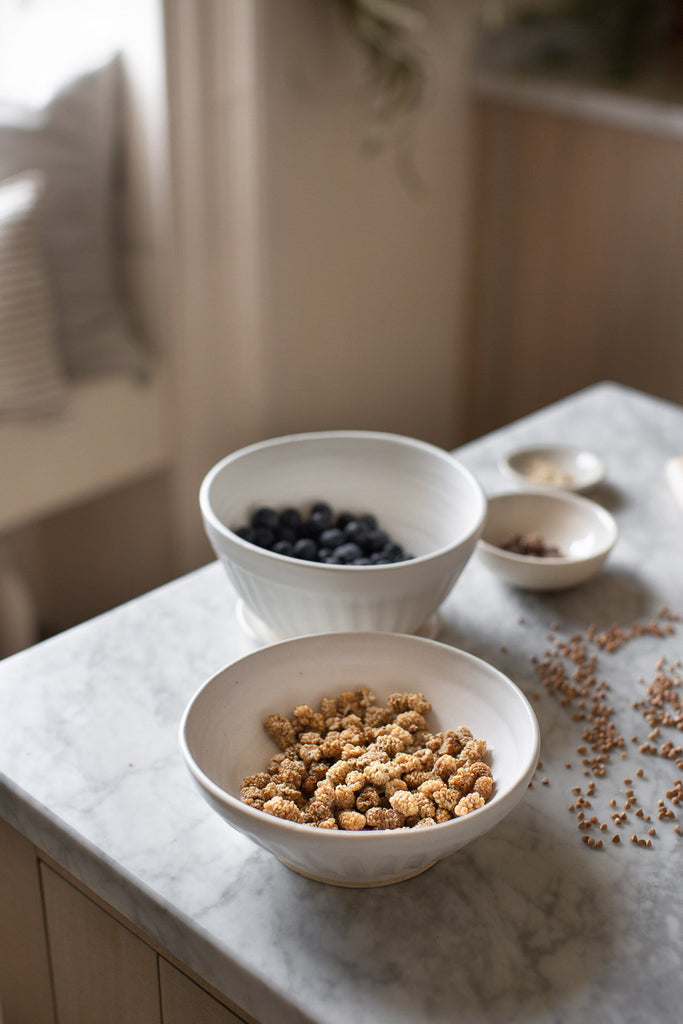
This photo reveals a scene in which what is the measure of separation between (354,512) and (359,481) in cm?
3

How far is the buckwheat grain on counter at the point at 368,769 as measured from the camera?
0.76 meters

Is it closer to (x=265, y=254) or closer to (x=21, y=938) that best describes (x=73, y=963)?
(x=21, y=938)

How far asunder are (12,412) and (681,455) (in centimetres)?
112

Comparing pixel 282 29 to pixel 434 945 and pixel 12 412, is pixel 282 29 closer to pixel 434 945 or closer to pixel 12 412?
pixel 12 412

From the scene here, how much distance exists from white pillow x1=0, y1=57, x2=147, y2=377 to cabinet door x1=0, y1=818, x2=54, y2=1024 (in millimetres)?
1211

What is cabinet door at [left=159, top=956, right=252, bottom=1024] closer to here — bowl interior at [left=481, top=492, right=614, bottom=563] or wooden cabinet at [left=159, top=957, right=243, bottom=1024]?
wooden cabinet at [left=159, top=957, right=243, bottom=1024]

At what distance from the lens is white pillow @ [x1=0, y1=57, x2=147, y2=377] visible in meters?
1.83

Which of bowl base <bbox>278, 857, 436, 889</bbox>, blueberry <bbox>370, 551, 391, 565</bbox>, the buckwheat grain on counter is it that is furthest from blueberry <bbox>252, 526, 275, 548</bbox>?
bowl base <bbox>278, 857, 436, 889</bbox>

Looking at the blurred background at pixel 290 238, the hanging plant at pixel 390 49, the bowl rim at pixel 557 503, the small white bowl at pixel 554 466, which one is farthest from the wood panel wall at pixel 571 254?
the bowl rim at pixel 557 503

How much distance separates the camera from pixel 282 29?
195 centimetres

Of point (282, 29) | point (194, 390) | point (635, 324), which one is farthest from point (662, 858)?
point (635, 324)

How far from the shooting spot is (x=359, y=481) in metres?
1.14

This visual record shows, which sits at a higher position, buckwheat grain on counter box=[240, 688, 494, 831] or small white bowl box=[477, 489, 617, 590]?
buckwheat grain on counter box=[240, 688, 494, 831]

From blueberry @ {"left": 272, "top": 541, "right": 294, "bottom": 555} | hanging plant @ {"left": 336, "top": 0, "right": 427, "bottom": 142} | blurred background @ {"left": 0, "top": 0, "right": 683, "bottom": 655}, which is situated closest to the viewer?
blueberry @ {"left": 272, "top": 541, "right": 294, "bottom": 555}
